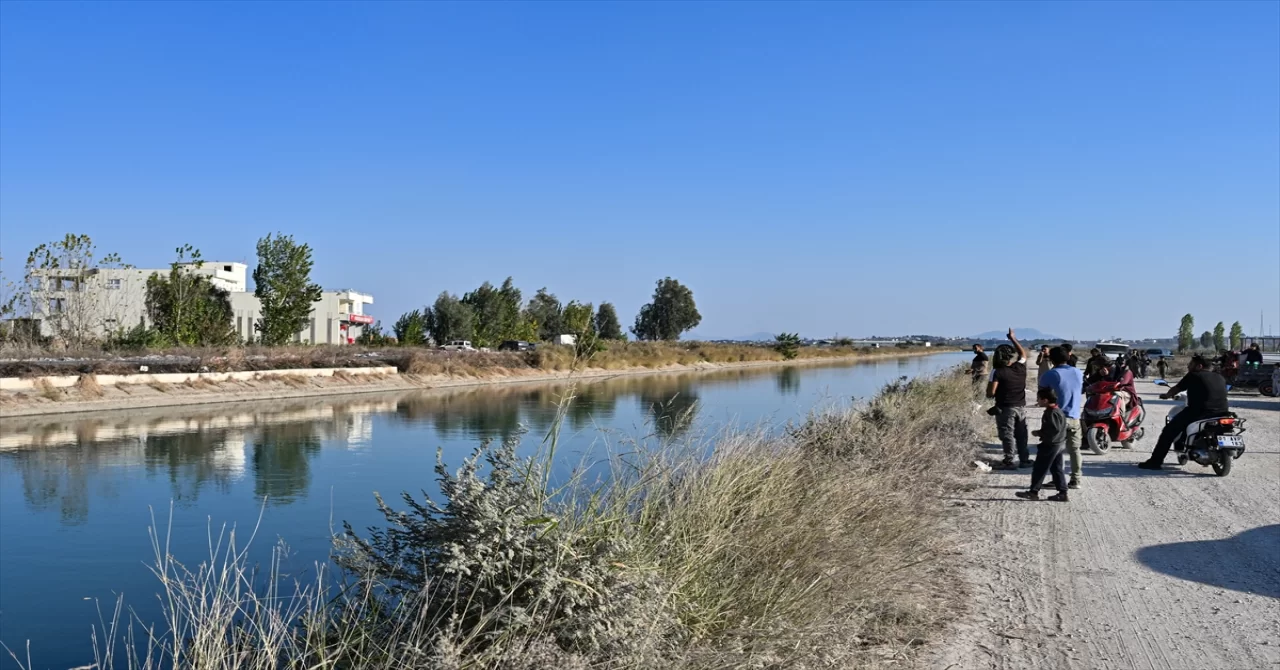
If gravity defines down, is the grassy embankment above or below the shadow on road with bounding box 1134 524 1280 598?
above

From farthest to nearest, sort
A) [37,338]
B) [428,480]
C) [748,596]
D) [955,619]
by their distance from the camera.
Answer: [37,338] < [428,480] < [955,619] < [748,596]

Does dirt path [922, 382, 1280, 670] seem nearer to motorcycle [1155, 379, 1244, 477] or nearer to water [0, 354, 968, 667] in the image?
motorcycle [1155, 379, 1244, 477]

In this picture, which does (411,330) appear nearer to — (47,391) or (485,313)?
(485,313)

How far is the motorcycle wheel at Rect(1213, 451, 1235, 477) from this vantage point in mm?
11906

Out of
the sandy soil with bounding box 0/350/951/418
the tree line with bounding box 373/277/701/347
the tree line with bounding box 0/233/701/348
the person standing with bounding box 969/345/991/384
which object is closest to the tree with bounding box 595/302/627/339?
the tree line with bounding box 373/277/701/347

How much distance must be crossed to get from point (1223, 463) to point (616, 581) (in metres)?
10.6

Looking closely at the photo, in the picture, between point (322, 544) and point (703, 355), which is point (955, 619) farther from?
point (703, 355)

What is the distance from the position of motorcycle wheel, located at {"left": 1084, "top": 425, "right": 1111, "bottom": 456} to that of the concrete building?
4335cm

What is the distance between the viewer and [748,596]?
518 cm

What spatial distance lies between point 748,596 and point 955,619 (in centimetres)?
171

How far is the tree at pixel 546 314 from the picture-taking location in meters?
105

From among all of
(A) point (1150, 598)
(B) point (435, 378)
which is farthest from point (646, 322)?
(A) point (1150, 598)

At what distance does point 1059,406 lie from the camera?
34.1ft

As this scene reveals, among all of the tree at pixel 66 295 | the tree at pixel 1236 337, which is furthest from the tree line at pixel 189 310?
the tree at pixel 1236 337
